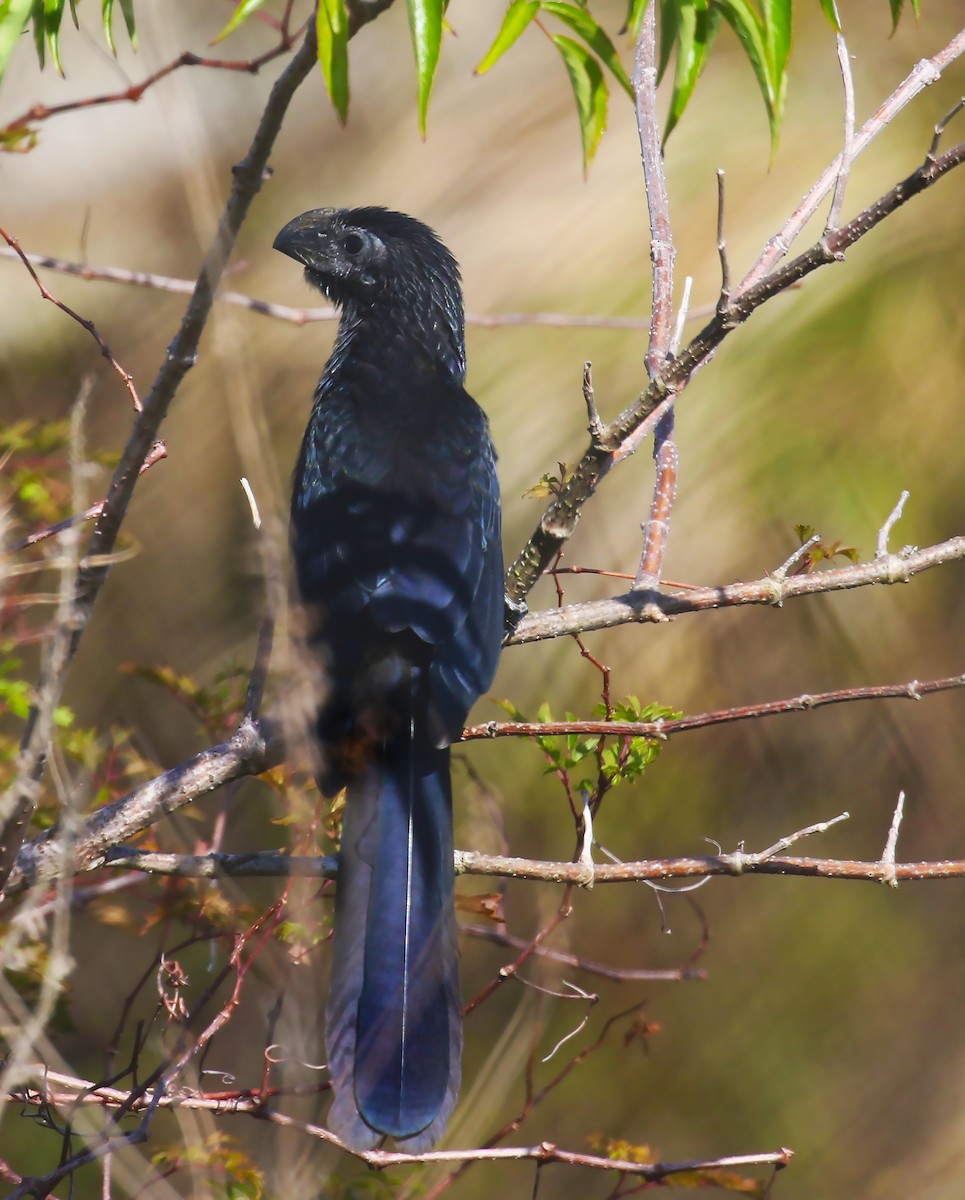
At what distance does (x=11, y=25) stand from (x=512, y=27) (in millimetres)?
889

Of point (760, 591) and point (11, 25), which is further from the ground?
point (11, 25)

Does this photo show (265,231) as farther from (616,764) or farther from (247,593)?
(616,764)

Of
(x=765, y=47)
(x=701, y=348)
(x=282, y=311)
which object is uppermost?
(x=765, y=47)

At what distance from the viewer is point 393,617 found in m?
2.67

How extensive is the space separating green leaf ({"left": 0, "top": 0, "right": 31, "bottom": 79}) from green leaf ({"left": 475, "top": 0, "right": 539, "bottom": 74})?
797 mm

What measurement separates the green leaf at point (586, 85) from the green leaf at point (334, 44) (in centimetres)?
75

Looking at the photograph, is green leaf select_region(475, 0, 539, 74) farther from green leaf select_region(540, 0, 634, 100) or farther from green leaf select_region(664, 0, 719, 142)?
green leaf select_region(664, 0, 719, 142)

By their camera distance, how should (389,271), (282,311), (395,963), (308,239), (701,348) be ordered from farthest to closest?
(389,271), (308,239), (282,311), (395,963), (701,348)

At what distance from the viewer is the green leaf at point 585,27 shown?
95.6 inches

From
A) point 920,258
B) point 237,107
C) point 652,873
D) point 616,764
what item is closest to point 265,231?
point 237,107

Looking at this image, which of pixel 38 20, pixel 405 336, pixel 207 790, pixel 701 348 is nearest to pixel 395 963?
pixel 207 790

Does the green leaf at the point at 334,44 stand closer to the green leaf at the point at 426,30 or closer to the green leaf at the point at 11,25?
the green leaf at the point at 426,30

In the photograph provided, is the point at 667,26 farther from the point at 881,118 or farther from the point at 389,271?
the point at 389,271

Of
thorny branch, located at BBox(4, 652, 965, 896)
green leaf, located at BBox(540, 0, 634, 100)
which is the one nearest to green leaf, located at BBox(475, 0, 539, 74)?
green leaf, located at BBox(540, 0, 634, 100)
